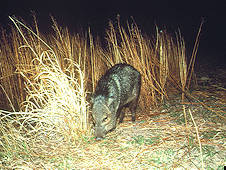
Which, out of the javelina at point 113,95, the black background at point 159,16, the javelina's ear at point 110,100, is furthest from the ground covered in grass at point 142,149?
the black background at point 159,16

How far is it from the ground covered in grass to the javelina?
0.68 feet

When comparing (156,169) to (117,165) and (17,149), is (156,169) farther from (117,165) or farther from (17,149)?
(17,149)

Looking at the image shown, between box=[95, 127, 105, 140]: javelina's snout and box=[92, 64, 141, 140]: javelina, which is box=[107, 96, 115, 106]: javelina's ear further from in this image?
box=[95, 127, 105, 140]: javelina's snout

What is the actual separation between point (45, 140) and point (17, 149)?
350 mm

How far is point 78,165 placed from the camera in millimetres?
1920

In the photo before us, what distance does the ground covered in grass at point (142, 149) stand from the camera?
1822mm

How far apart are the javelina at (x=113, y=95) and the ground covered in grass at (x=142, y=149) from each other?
21 cm

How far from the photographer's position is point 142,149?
6.68 feet

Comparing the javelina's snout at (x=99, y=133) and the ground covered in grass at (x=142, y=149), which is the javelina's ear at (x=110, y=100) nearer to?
the javelina's snout at (x=99, y=133)

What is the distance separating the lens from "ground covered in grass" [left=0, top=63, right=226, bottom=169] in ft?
5.98

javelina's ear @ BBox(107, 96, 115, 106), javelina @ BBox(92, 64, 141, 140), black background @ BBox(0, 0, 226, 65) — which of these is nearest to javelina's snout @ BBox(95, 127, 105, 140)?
javelina @ BBox(92, 64, 141, 140)

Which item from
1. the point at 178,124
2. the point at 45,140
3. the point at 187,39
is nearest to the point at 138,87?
the point at 178,124

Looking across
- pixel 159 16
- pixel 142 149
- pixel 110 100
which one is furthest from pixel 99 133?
pixel 159 16

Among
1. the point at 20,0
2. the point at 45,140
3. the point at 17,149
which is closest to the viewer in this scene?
the point at 17,149
